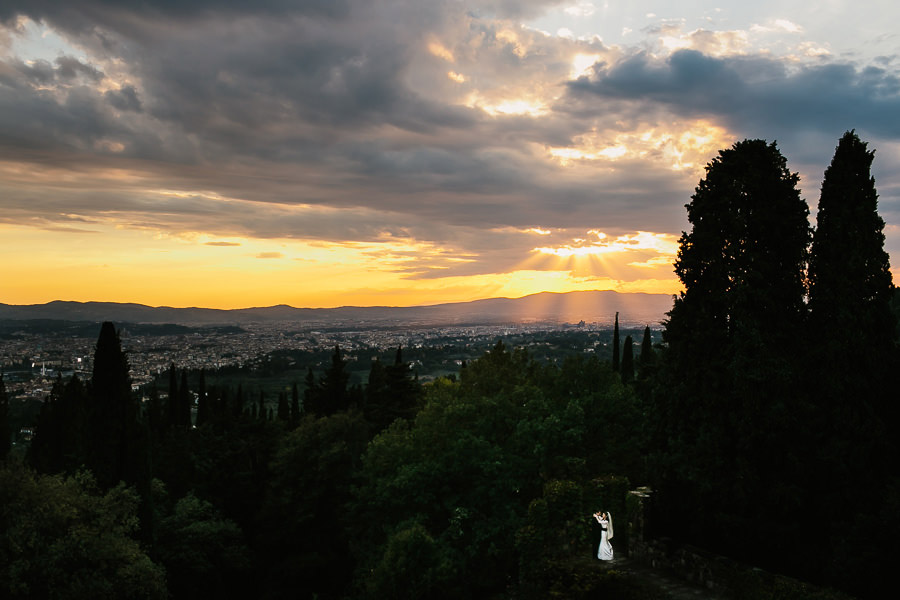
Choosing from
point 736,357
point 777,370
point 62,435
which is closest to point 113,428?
point 62,435

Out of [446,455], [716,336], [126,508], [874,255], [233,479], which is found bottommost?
[233,479]

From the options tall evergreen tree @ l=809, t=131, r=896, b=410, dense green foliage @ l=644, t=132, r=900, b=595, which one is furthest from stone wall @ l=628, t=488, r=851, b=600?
tall evergreen tree @ l=809, t=131, r=896, b=410

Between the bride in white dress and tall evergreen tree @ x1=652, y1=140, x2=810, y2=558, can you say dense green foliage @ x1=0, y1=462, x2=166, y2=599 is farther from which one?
tall evergreen tree @ x1=652, y1=140, x2=810, y2=558

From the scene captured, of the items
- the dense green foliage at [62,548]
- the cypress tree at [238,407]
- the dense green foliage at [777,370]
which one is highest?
the dense green foliage at [777,370]

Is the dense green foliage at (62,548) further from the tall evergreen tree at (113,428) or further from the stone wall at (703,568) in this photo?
the stone wall at (703,568)

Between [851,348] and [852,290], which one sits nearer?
[851,348]

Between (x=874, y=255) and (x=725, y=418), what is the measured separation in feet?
21.4

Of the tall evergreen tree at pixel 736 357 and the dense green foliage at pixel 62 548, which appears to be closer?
the tall evergreen tree at pixel 736 357

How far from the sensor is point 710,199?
19625 mm

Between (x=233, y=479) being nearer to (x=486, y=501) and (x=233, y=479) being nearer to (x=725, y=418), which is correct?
(x=486, y=501)


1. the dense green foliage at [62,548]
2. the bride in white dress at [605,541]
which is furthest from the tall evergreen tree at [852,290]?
the dense green foliage at [62,548]

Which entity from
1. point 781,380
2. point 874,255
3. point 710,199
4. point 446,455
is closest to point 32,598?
point 446,455

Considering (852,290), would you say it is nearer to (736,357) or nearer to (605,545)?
(736,357)

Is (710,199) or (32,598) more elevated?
(710,199)
